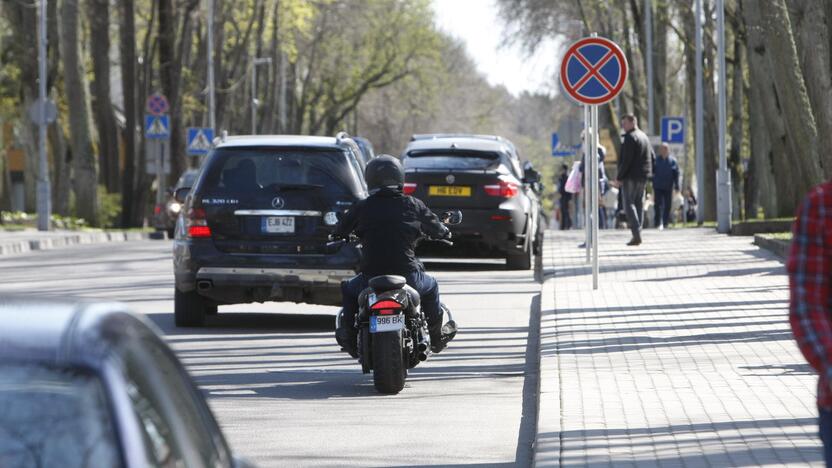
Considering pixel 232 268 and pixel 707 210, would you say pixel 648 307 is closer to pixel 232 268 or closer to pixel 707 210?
pixel 232 268

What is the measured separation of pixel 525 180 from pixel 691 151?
153 feet

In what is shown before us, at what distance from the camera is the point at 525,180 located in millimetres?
25125

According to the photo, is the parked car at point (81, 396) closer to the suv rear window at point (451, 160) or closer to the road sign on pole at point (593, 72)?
the road sign on pole at point (593, 72)

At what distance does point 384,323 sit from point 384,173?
1.12 metres

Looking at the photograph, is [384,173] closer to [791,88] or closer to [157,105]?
[791,88]

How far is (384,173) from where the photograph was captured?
1166 cm

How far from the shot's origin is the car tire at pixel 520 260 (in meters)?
24.9

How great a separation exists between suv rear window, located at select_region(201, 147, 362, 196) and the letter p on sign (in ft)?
99.0

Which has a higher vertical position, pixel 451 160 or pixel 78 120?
pixel 78 120

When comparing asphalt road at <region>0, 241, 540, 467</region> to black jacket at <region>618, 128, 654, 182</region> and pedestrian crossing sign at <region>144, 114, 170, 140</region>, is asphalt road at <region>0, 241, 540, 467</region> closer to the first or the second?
black jacket at <region>618, 128, 654, 182</region>

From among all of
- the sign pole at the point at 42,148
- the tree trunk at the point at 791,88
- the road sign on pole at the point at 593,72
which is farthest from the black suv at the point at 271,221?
the sign pole at the point at 42,148

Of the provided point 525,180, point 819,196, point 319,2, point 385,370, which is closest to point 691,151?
point 319,2

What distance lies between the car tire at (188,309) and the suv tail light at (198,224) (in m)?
0.53

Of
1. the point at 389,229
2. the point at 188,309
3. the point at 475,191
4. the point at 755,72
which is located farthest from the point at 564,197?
the point at 389,229
